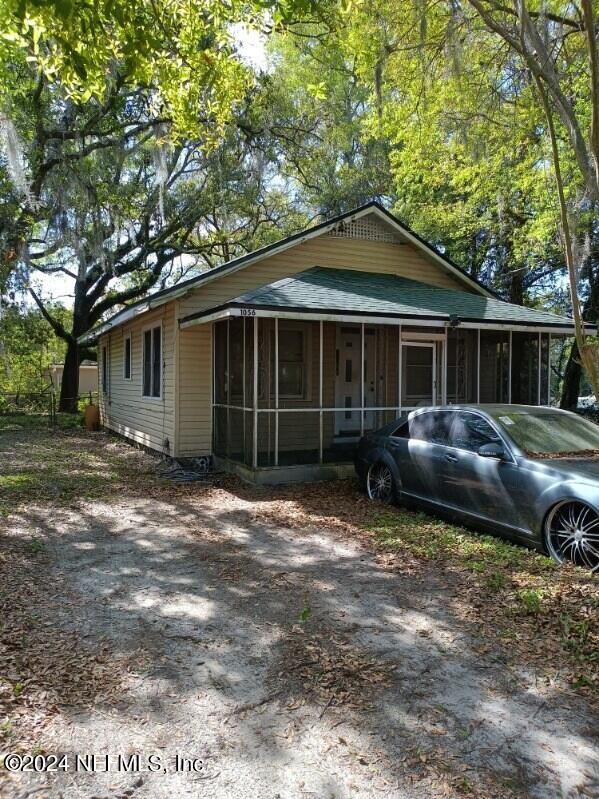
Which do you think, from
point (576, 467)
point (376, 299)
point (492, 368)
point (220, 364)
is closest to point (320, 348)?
point (376, 299)

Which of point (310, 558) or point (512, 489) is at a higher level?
point (512, 489)

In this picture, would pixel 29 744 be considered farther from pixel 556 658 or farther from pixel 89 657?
pixel 556 658

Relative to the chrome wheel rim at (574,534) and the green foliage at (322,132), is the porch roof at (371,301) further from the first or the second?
the chrome wheel rim at (574,534)

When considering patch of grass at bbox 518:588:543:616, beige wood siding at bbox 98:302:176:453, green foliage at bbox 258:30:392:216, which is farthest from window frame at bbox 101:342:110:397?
patch of grass at bbox 518:588:543:616

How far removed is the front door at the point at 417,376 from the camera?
40.7 ft

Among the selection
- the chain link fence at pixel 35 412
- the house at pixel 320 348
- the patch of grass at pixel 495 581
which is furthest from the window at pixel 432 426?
the chain link fence at pixel 35 412

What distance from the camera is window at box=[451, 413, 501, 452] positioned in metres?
6.42

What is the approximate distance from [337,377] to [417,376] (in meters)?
1.77

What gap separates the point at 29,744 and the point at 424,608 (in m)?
2.83

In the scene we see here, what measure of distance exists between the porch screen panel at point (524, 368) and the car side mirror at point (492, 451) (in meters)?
7.79

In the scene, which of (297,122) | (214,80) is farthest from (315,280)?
(297,122)

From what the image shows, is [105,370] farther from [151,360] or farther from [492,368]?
[492,368]

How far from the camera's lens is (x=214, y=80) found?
6996 millimetres

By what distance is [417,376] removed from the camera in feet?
41.3
